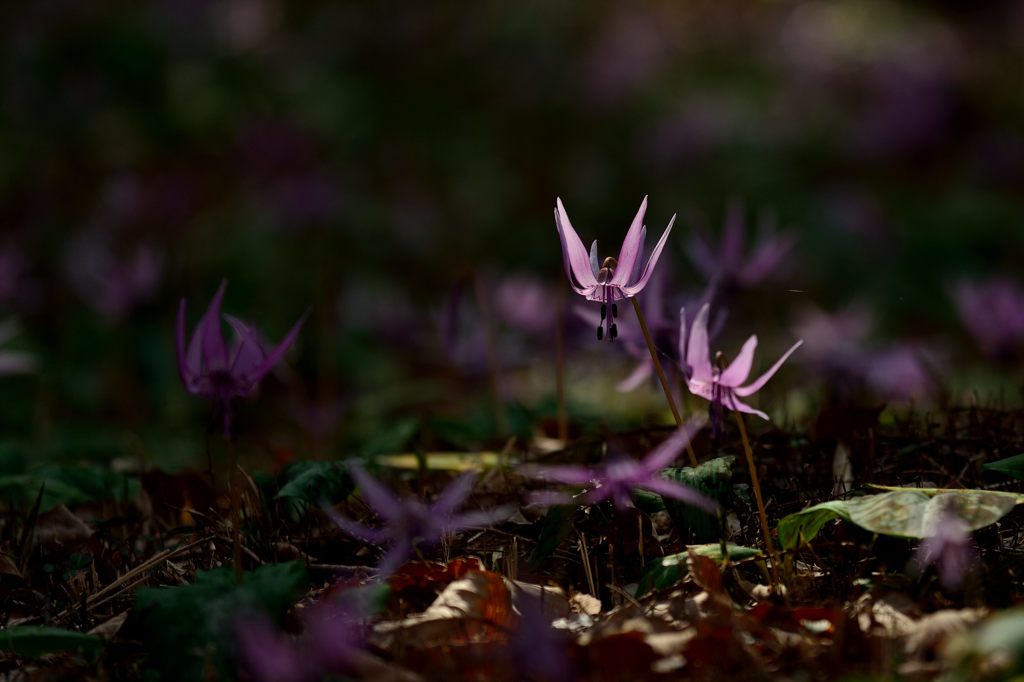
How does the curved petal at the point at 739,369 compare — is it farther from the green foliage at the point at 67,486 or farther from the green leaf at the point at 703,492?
the green foliage at the point at 67,486

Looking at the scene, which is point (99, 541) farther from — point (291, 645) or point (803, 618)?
point (803, 618)

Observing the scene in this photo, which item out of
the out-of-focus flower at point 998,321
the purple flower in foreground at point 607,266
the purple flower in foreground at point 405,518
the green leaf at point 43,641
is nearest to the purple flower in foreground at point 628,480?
the purple flower in foreground at point 405,518

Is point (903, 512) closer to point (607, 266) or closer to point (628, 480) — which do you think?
point (628, 480)

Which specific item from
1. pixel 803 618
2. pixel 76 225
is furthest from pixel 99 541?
pixel 76 225

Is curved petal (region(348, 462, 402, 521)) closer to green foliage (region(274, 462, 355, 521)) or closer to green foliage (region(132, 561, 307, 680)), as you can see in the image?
green foliage (region(132, 561, 307, 680))

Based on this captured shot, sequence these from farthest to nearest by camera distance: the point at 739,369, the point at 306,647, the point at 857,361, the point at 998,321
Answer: the point at 857,361
the point at 998,321
the point at 739,369
the point at 306,647

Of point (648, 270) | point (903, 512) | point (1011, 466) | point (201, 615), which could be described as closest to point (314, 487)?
point (201, 615)
